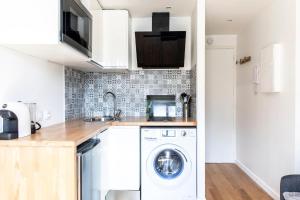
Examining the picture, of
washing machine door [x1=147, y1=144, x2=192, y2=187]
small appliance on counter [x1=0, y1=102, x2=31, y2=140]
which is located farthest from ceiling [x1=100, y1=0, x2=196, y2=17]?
small appliance on counter [x1=0, y1=102, x2=31, y2=140]

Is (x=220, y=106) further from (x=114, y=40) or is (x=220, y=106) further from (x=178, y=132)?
(x=114, y=40)

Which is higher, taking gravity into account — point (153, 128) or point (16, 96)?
point (16, 96)

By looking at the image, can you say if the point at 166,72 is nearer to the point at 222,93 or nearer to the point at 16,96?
the point at 222,93

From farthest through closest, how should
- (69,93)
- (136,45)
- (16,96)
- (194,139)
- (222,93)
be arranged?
(222,93) → (136,45) → (69,93) → (194,139) → (16,96)

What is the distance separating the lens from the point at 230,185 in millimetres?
3748

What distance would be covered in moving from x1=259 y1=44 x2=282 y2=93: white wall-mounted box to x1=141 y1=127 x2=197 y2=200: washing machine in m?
1.01

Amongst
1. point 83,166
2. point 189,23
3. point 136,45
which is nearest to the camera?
point 83,166

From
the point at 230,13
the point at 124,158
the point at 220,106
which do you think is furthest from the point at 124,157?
the point at 220,106

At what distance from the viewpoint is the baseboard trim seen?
3163mm

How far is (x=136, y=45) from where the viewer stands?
140 inches

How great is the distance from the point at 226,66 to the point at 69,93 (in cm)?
298

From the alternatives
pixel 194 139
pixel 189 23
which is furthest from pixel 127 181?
pixel 189 23

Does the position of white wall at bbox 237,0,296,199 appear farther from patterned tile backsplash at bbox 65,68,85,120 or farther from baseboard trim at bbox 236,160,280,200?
patterned tile backsplash at bbox 65,68,85,120

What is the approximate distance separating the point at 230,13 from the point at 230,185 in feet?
7.69
